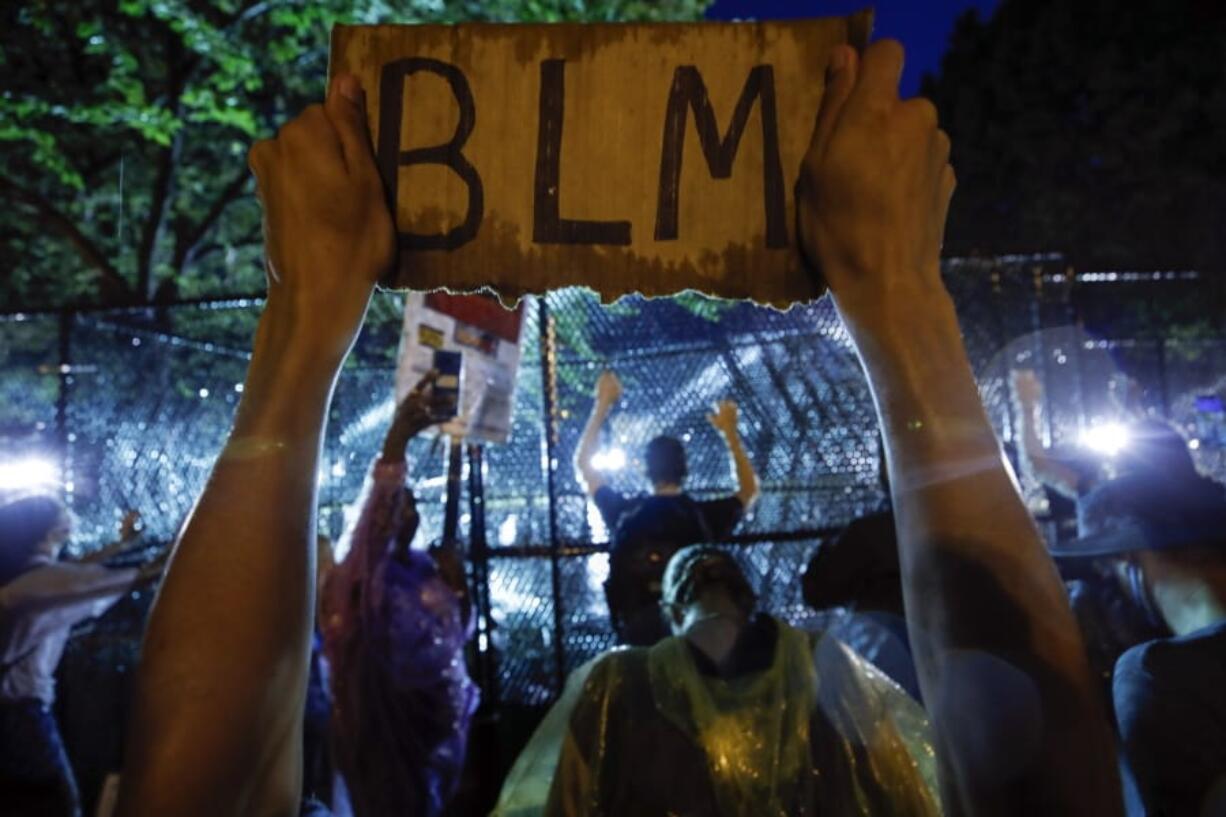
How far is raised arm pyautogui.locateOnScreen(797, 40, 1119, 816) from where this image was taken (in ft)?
3.15

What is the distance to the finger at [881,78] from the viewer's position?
1.20 metres

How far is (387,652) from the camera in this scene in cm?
418

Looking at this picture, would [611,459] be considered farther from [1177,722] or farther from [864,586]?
[1177,722]

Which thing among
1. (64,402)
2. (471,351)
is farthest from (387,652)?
(64,402)

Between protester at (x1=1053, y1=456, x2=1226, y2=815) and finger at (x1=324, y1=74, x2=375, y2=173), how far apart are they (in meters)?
2.22

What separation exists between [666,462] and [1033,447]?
218 cm

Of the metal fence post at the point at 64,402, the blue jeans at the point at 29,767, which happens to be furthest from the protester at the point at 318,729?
the metal fence post at the point at 64,402

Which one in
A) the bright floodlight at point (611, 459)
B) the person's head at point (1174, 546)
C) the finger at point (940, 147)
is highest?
the finger at point (940, 147)

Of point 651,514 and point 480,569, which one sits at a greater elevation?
point 651,514

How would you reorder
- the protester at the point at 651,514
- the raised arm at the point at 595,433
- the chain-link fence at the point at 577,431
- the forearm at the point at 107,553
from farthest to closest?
the raised arm at the point at 595,433
the chain-link fence at the point at 577,431
the forearm at the point at 107,553
the protester at the point at 651,514

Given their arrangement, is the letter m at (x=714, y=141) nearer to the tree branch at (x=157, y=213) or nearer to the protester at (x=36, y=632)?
the protester at (x=36, y=632)

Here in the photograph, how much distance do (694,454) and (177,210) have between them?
8.53 meters

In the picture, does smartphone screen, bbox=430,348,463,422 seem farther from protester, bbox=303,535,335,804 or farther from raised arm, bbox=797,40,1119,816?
raised arm, bbox=797,40,1119,816

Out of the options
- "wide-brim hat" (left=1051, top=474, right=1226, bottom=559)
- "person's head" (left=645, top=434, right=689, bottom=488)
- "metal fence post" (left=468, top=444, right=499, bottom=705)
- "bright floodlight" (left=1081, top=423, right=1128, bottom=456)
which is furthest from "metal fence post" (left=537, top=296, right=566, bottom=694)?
"bright floodlight" (left=1081, top=423, right=1128, bottom=456)
